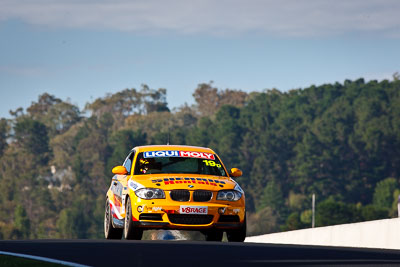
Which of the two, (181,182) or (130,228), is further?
(130,228)

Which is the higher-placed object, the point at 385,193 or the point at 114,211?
the point at 114,211

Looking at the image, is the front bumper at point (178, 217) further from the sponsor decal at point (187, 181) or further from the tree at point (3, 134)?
the tree at point (3, 134)

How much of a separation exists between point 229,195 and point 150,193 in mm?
1196

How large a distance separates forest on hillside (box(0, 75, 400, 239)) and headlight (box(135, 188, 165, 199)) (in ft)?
388

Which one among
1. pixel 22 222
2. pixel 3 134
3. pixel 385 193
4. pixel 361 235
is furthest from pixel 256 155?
pixel 361 235

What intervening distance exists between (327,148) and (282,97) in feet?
83.6

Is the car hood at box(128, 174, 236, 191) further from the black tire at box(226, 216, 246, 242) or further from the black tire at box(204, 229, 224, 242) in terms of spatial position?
the black tire at box(204, 229, 224, 242)

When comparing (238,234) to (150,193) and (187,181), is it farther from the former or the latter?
(150,193)

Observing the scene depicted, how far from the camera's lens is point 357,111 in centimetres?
17025

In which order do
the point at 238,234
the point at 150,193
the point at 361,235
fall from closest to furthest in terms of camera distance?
the point at 150,193
the point at 238,234
the point at 361,235

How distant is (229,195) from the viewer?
17.3m

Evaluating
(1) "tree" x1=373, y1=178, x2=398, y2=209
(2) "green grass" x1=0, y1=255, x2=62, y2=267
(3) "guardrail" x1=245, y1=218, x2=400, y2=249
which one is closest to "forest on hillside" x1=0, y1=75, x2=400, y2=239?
(1) "tree" x1=373, y1=178, x2=398, y2=209

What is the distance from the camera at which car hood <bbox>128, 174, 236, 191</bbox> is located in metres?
17.1

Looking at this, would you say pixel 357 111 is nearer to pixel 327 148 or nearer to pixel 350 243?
pixel 327 148
